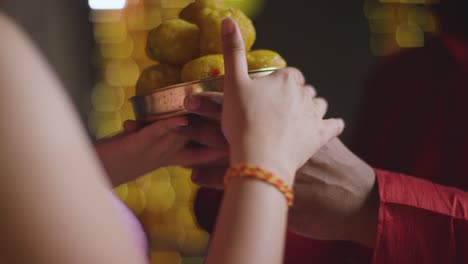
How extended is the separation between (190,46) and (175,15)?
1577 mm

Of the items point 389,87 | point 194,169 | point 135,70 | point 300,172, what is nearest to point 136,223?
point 194,169

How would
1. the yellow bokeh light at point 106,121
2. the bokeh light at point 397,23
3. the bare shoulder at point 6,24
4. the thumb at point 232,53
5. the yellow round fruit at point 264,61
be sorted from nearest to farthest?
the bare shoulder at point 6,24 < the thumb at point 232,53 < the yellow round fruit at point 264,61 < the bokeh light at point 397,23 < the yellow bokeh light at point 106,121

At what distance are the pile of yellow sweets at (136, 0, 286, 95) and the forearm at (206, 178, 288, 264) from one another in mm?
264

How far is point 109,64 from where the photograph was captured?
237 centimetres

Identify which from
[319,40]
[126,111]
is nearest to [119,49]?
[126,111]

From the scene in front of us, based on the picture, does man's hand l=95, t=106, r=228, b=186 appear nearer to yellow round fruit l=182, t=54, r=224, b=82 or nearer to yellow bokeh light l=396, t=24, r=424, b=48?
yellow round fruit l=182, t=54, r=224, b=82

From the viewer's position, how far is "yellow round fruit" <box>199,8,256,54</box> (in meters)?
0.75

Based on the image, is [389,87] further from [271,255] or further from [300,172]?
[271,255]

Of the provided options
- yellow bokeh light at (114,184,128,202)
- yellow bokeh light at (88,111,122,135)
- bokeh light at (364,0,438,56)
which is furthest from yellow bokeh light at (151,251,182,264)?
bokeh light at (364,0,438,56)

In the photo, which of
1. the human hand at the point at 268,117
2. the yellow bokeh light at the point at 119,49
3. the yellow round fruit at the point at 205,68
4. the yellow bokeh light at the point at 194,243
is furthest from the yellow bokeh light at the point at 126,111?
the human hand at the point at 268,117

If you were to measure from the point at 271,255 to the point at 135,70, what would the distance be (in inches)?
75.9

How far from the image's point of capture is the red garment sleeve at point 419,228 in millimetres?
770

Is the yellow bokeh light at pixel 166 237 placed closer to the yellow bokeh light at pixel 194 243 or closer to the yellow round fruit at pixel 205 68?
the yellow bokeh light at pixel 194 243

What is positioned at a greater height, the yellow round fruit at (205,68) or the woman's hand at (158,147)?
the yellow round fruit at (205,68)
